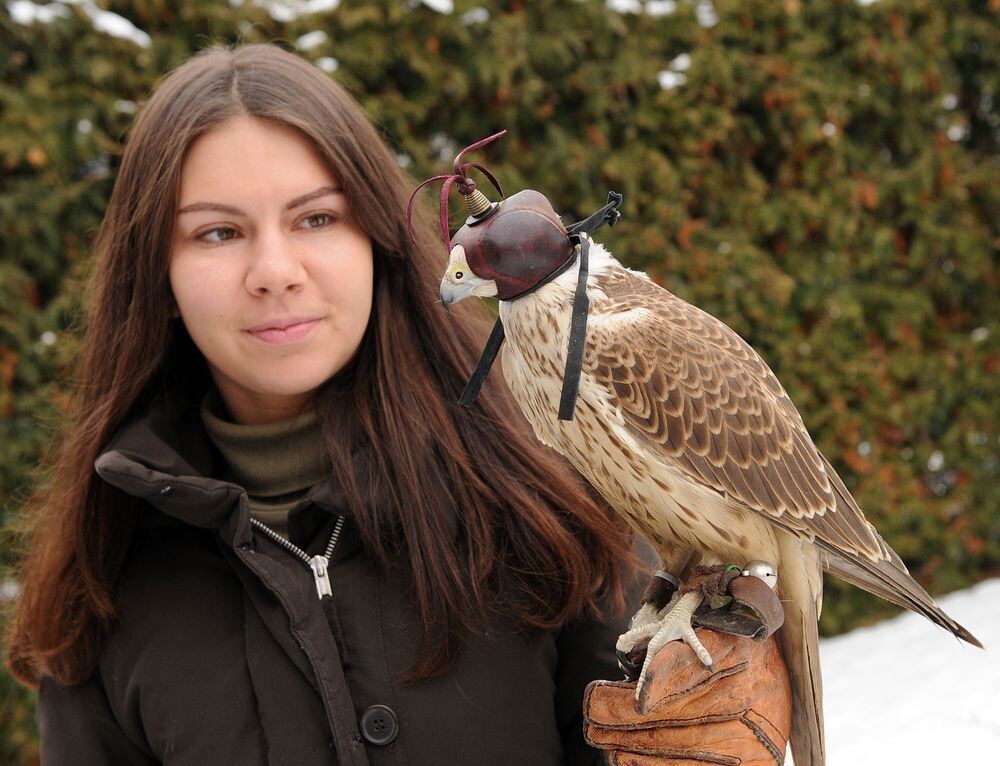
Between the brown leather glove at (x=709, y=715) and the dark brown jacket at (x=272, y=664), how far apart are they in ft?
1.10

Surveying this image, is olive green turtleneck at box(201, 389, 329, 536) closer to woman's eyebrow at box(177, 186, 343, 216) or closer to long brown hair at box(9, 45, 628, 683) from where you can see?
long brown hair at box(9, 45, 628, 683)

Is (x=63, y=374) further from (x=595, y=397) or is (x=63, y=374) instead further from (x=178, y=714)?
(x=595, y=397)

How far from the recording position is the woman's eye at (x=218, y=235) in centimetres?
150

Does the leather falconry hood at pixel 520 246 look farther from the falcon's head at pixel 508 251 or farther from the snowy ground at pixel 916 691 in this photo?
the snowy ground at pixel 916 691

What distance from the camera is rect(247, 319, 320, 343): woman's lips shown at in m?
1.48

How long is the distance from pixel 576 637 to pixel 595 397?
0.74 meters

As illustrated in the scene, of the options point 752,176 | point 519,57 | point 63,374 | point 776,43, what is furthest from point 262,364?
point 776,43

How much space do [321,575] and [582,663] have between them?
500 mm

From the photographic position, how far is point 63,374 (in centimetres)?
288

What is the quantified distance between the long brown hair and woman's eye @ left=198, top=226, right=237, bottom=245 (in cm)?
7

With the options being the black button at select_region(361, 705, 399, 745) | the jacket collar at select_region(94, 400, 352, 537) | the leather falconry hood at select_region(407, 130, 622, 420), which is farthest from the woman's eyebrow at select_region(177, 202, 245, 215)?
the black button at select_region(361, 705, 399, 745)

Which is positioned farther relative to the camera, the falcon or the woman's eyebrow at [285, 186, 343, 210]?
the woman's eyebrow at [285, 186, 343, 210]

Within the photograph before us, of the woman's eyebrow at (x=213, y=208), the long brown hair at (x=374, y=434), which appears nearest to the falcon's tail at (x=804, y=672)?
the long brown hair at (x=374, y=434)

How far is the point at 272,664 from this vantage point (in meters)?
1.51
